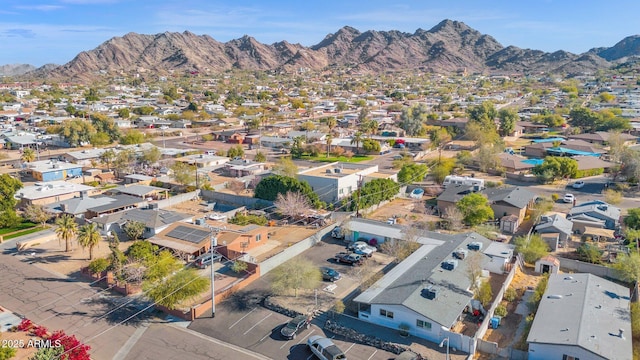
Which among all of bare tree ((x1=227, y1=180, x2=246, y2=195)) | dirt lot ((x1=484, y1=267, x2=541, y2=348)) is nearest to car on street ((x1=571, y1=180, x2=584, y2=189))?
dirt lot ((x1=484, y1=267, x2=541, y2=348))

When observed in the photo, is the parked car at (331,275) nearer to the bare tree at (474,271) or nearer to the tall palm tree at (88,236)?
the bare tree at (474,271)

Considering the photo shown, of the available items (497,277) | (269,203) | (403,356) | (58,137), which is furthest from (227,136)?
(403,356)

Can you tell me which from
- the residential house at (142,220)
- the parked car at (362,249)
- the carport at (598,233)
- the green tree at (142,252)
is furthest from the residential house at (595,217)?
the green tree at (142,252)

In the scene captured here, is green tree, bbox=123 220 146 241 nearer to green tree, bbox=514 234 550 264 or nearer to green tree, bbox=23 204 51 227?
green tree, bbox=23 204 51 227

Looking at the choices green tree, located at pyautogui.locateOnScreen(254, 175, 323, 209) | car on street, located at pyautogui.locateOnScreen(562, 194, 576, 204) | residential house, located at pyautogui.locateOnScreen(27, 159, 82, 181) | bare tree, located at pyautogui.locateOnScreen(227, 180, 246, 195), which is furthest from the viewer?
residential house, located at pyautogui.locateOnScreen(27, 159, 82, 181)

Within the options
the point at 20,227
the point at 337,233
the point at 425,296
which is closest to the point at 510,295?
the point at 425,296

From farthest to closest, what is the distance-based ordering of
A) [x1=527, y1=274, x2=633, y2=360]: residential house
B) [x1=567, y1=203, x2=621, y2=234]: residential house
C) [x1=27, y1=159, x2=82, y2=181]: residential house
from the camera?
[x1=27, y1=159, x2=82, y2=181]: residential house
[x1=567, y1=203, x2=621, y2=234]: residential house
[x1=527, y1=274, x2=633, y2=360]: residential house

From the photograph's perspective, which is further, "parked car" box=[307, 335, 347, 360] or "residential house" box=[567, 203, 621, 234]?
"residential house" box=[567, 203, 621, 234]
